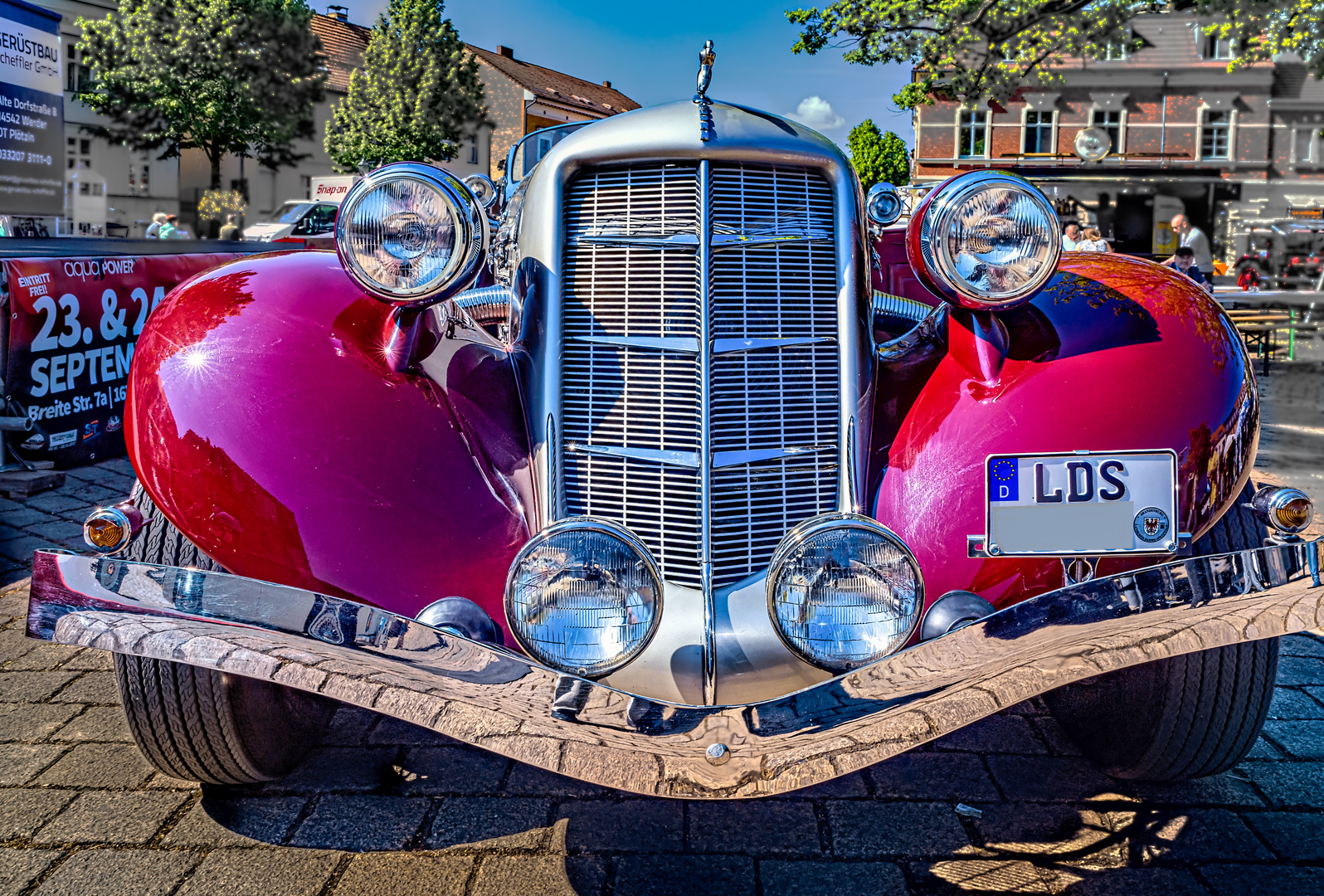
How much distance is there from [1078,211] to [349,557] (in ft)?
111

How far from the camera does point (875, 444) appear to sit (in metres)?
2.39

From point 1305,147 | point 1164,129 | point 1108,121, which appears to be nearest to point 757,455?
point 1164,129

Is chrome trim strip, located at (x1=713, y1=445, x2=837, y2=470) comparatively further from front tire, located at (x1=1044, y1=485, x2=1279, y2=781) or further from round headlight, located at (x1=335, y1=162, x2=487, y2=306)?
front tire, located at (x1=1044, y1=485, x2=1279, y2=781)

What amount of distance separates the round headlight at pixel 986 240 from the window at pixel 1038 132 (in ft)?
126

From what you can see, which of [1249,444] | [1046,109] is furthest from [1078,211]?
[1249,444]

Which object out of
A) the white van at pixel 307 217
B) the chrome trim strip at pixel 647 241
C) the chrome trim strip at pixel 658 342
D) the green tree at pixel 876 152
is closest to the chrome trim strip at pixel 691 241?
the chrome trim strip at pixel 647 241

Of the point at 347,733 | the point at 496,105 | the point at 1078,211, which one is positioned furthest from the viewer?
the point at 496,105

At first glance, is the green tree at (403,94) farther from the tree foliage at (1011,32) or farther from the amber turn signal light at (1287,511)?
the amber turn signal light at (1287,511)

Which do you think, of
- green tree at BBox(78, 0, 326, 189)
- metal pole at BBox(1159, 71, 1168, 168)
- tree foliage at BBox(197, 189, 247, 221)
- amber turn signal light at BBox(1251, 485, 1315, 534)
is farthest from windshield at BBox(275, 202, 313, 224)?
metal pole at BBox(1159, 71, 1168, 168)

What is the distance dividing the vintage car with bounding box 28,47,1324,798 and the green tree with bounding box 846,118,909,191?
26849 mm

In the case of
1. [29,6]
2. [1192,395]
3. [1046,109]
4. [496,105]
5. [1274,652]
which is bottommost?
[1274,652]

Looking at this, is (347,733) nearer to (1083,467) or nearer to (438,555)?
(438,555)

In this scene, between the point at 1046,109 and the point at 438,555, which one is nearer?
the point at 438,555

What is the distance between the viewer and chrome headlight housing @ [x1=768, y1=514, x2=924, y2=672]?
1899 millimetres
